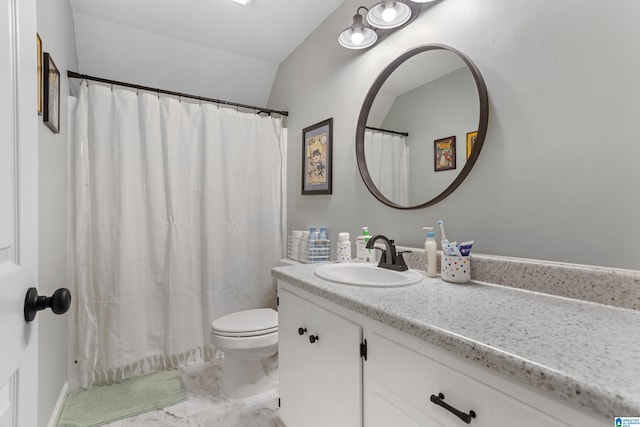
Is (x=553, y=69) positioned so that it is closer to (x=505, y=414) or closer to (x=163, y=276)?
(x=505, y=414)

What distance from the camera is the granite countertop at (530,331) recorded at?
0.47 m

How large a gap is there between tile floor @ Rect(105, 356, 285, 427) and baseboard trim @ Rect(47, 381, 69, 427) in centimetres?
24

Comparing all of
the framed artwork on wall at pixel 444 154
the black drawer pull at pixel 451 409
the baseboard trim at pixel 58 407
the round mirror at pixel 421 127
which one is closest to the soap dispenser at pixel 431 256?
the round mirror at pixel 421 127

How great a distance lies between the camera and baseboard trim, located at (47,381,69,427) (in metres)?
1.49

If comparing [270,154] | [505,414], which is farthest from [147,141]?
[505,414]

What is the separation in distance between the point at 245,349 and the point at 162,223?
1035 millimetres

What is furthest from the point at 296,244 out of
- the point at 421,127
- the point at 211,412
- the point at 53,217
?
the point at 53,217

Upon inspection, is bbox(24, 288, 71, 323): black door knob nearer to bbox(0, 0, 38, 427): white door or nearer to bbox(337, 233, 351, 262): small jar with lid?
bbox(0, 0, 38, 427): white door

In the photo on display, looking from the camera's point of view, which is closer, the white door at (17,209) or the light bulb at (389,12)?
the white door at (17,209)

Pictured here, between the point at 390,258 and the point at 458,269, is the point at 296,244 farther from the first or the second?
the point at 458,269

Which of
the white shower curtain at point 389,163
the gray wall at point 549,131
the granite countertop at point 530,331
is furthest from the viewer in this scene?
the white shower curtain at point 389,163

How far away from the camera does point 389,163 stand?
5.28ft

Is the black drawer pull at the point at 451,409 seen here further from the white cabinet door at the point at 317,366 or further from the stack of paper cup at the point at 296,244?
the stack of paper cup at the point at 296,244

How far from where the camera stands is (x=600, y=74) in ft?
2.92
